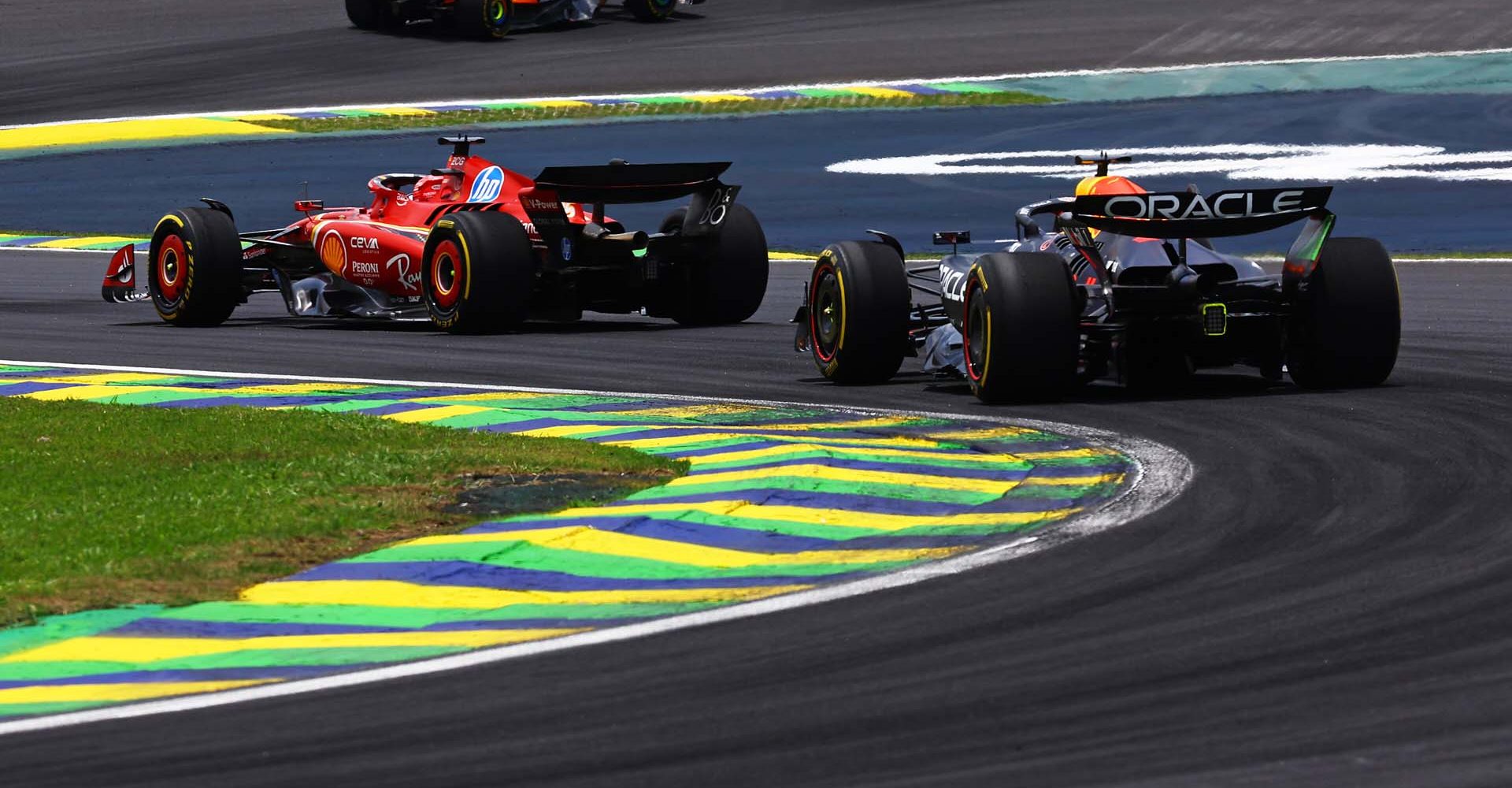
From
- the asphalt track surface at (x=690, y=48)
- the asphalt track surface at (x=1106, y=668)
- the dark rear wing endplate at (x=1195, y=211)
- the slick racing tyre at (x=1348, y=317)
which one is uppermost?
the asphalt track surface at (x=690, y=48)

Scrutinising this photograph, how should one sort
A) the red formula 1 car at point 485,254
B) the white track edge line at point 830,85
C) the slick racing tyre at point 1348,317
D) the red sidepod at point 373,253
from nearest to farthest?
the slick racing tyre at point 1348,317 → the red formula 1 car at point 485,254 → the red sidepod at point 373,253 → the white track edge line at point 830,85

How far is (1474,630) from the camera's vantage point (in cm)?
684

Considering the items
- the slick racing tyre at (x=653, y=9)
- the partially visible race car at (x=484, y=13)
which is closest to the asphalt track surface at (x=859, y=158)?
the partially visible race car at (x=484, y=13)

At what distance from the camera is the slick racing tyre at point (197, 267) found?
19.3 m

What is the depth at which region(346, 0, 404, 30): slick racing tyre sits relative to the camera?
150ft

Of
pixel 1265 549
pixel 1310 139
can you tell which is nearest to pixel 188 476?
pixel 1265 549

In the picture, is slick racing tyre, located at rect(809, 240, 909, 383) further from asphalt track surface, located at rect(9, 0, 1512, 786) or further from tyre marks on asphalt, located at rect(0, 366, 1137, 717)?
tyre marks on asphalt, located at rect(0, 366, 1137, 717)

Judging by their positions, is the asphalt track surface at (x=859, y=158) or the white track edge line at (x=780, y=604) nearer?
the white track edge line at (x=780, y=604)

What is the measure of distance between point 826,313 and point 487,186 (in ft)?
16.8

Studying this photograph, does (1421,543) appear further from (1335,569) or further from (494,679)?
(494,679)

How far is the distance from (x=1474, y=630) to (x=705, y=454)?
187 inches

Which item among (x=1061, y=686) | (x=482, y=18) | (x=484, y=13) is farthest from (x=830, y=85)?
(x=1061, y=686)

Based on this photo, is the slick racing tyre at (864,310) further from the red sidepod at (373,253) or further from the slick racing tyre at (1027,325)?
the red sidepod at (373,253)

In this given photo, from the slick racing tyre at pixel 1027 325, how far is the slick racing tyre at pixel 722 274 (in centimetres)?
595
